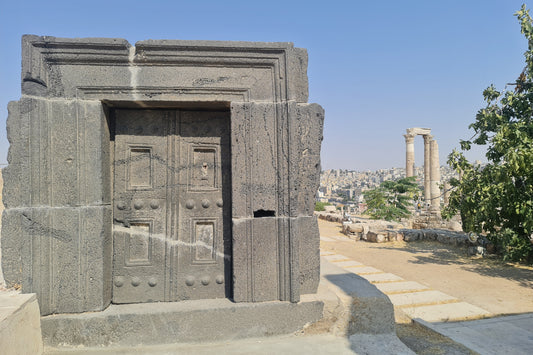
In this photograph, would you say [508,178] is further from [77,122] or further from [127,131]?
[77,122]

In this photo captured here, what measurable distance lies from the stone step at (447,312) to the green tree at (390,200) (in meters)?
13.6

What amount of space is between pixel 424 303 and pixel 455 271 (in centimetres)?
313

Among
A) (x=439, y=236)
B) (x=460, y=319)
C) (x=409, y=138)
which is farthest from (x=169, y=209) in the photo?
(x=409, y=138)

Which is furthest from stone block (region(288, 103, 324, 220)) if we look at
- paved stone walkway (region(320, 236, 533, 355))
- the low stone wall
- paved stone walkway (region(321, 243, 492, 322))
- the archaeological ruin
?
the archaeological ruin

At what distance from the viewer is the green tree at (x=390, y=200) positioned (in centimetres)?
1823

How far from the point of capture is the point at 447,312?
484 centimetres

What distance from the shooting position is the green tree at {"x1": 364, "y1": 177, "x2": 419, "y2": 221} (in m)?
18.2

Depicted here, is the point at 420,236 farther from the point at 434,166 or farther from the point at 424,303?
the point at 434,166

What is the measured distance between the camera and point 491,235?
793 centimetres

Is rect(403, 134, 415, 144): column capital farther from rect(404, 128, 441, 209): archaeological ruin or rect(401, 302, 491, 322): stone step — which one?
rect(401, 302, 491, 322): stone step

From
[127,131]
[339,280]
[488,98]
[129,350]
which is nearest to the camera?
[129,350]

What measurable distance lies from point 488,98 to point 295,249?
7.57m

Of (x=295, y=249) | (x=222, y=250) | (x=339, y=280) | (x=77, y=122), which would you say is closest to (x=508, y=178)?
(x=339, y=280)

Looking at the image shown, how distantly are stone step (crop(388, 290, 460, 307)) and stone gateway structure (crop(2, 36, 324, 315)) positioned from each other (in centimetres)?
309
